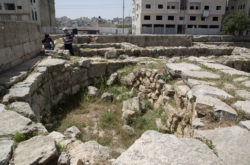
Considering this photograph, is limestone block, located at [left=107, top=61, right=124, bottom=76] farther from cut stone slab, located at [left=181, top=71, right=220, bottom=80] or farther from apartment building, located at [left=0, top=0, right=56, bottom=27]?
apartment building, located at [left=0, top=0, right=56, bottom=27]

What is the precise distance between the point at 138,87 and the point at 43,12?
133 ft

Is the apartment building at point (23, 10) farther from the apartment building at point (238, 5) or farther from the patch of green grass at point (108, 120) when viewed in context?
the apartment building at point (238, 5)

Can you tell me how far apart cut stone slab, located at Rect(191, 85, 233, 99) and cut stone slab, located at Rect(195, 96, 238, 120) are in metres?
0.17

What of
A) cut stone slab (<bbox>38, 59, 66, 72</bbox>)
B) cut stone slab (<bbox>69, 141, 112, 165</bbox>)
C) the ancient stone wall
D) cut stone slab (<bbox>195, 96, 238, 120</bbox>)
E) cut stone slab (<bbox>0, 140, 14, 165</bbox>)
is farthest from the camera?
cut stone slab (<bbox>38, 59, 66, 72</bbox>)

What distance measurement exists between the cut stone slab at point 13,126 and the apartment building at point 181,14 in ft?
114

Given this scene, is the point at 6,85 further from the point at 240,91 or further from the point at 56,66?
the point at 240,91

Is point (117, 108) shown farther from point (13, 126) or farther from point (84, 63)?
point (13, 126)

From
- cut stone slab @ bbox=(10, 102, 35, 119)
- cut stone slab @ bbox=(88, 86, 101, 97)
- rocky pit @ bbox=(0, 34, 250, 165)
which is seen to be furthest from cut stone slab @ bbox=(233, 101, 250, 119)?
cut stone slab @ bbox=(88, 86, 101, 97)

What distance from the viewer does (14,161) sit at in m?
1.92

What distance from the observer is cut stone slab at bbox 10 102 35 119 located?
3.08 metres

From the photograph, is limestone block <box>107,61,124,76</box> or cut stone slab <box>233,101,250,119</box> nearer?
cut stone slab <box>233,101,250,119</box>

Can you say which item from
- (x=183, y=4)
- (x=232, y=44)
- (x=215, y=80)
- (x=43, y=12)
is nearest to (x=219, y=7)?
(x=183, y=4)

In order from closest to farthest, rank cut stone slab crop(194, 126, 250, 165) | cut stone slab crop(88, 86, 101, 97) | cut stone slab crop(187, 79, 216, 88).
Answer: cut stone slab crop(194, 126, 250, 165), cut stone slab crop(187, 79, 216, 88), cut stone slab crop(88, 86, 101, 97)

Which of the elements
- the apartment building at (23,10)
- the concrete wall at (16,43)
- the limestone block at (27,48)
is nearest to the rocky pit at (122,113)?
the concrete wall at (16,43)
